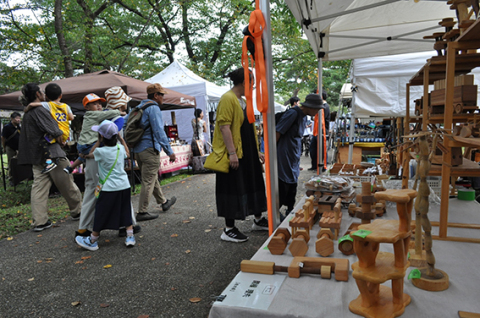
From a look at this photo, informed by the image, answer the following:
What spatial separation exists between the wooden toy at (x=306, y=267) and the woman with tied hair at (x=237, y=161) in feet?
5.01

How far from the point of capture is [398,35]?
586cm

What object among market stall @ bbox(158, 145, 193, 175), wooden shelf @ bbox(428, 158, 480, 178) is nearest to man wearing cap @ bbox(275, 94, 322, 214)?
wooden shelf @ bbox(428, 158, 480, 178)

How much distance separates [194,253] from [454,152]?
8.80 feet

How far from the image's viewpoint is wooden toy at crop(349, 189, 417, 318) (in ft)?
4.20

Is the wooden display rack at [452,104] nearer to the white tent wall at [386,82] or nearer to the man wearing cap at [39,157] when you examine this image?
the white tent wall at [386,82]

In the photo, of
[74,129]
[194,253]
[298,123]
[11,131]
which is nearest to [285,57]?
[74,129]

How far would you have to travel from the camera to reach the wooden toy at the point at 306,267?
5.71 feet

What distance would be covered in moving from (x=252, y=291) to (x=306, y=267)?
37 centimetres

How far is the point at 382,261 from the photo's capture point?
1.39 meters

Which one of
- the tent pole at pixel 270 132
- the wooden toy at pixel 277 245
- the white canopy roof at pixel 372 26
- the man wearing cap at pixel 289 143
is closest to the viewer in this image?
the wooden toy at pixel 277 245

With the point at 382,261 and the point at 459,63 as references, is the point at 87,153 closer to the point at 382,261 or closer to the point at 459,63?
the point at 382,261

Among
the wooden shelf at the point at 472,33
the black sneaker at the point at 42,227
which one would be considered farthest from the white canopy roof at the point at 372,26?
the black sneaker at the point at 42,227

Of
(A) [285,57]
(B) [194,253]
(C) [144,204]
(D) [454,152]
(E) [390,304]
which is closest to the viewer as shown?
(E) [390,304]

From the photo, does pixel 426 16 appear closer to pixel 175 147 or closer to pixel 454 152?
pixel 454 152
